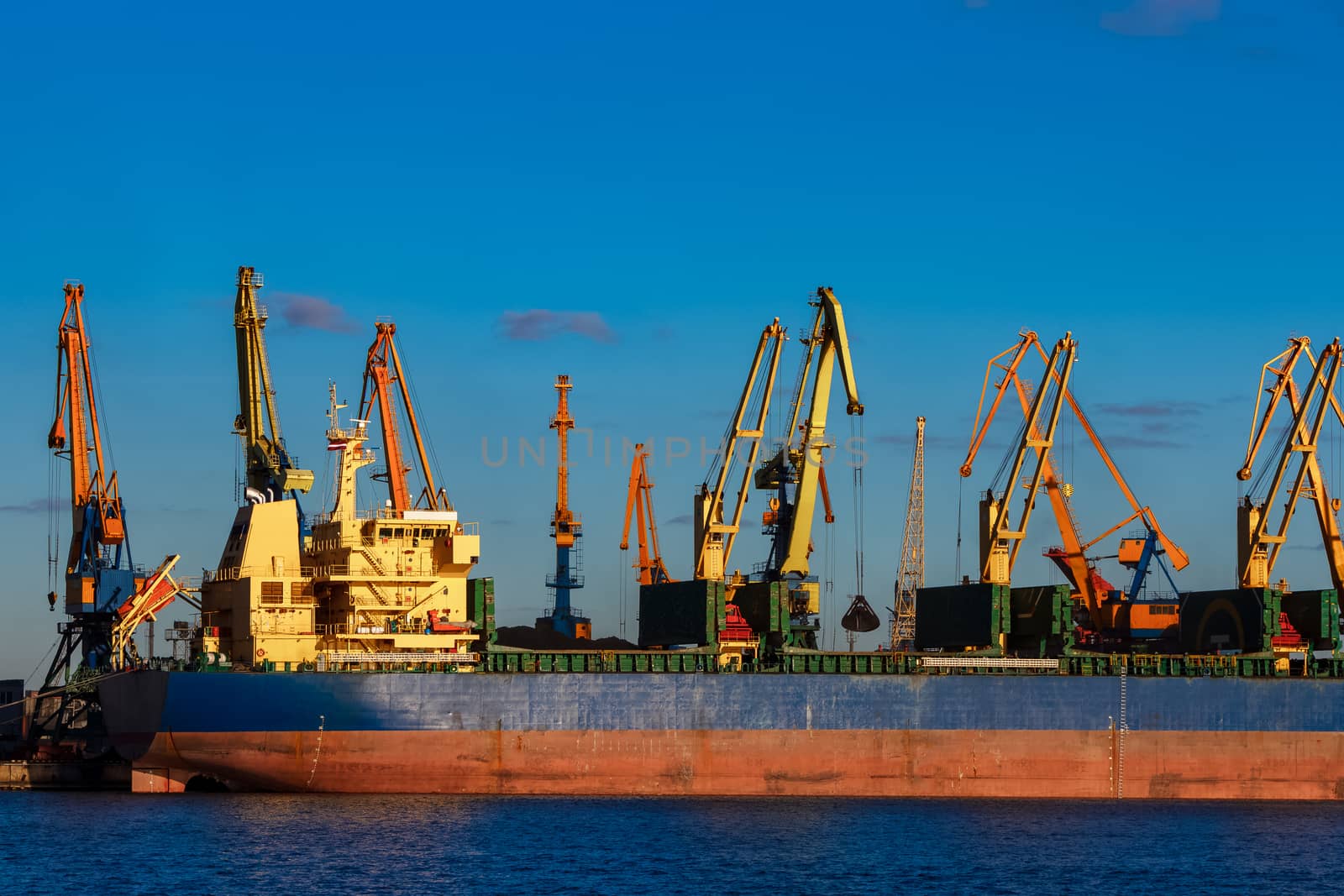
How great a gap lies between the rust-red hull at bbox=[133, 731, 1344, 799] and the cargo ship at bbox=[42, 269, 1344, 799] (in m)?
0.09

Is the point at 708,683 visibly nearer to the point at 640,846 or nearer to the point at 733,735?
the point at 733,735

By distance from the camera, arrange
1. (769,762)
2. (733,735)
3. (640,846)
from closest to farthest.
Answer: (640,846), (733,735), (769,762)

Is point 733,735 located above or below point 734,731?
below

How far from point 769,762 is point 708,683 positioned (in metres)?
3.57

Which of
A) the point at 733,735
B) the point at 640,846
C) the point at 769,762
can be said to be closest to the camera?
the point at 640,846

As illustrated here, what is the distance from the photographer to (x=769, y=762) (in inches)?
2670

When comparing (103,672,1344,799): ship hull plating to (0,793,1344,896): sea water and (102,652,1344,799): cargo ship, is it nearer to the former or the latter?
(102,652,1344,799): cargo ship

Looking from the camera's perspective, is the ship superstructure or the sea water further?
the ship superstructure

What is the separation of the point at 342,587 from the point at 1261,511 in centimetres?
3845

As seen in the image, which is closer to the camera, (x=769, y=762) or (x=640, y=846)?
(x=640, y=846)

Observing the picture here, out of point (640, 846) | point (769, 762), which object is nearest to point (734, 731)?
point (769, 762)

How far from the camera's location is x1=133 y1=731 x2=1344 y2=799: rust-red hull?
2530 inches

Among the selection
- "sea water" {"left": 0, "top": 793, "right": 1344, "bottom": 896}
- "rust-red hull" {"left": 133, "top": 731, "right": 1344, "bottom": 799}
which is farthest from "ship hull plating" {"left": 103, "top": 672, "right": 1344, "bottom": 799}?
"sea water" {"left": 0, "top": 793, "right": 1344, "bottom": 896}

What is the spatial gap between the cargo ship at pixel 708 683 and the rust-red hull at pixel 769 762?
9cm
